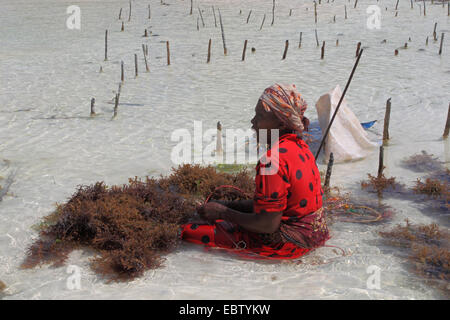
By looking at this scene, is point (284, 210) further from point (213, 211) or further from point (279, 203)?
point (213, 211)

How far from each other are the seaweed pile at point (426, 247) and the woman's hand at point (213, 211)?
4.54 feet

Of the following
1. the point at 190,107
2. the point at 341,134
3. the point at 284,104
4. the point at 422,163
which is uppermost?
the point at 284,104

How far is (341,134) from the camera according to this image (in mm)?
6082

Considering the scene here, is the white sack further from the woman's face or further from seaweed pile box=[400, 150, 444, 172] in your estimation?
the woman's face

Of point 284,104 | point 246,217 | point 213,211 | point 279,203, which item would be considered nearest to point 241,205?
point 213,211

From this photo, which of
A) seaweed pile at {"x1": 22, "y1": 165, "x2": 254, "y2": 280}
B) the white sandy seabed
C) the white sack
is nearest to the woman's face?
the white sandy seabed

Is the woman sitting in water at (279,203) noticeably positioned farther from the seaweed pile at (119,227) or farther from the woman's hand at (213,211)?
the seaweed pile at (119,227)

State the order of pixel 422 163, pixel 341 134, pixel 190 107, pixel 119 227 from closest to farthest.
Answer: pixel 119 227, pixel 422 163, pixel 341 134, pixel 190 107

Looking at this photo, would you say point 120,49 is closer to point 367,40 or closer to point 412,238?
point 367,40

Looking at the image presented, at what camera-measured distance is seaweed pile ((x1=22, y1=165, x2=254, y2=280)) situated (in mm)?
3400

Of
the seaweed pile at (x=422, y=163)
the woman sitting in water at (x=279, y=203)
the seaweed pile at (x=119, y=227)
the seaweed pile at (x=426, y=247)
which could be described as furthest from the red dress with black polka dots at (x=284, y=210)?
the seaweed pile at (x=422, y=163)

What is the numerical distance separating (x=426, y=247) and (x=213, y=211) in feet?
5.14

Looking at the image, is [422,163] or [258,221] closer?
[258,221]

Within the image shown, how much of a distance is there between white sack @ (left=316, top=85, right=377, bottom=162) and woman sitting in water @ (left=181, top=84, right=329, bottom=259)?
7.95 feet
